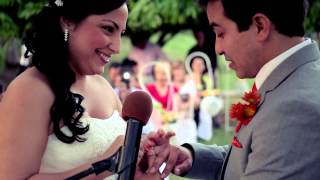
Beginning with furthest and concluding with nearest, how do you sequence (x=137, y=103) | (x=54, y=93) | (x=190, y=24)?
(x=190, y=24) < (x=54, y=93) < (x=137, y=103)

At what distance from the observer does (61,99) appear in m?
1.84

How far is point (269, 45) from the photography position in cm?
152

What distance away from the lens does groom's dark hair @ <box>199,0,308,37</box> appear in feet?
4.90

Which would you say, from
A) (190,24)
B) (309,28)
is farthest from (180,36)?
(309,28)

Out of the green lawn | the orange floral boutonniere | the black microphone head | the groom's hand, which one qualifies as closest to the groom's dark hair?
the orange floral boutonniere

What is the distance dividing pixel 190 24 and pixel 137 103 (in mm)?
4860

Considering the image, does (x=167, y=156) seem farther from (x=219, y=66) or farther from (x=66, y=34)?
(x=219, y=66)

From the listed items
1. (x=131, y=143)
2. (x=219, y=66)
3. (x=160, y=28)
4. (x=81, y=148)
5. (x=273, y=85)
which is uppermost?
(x=160, y=28)

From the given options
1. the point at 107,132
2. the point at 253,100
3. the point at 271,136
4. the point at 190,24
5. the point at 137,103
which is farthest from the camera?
the point at 190,24

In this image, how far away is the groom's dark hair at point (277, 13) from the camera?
1494 mm

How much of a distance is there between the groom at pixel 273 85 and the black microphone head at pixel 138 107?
0.22 m

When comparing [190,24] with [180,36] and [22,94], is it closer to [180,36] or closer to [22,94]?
[180,36]

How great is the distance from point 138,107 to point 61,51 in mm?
632

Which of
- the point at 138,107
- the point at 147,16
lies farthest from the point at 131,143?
the point at 147,16
